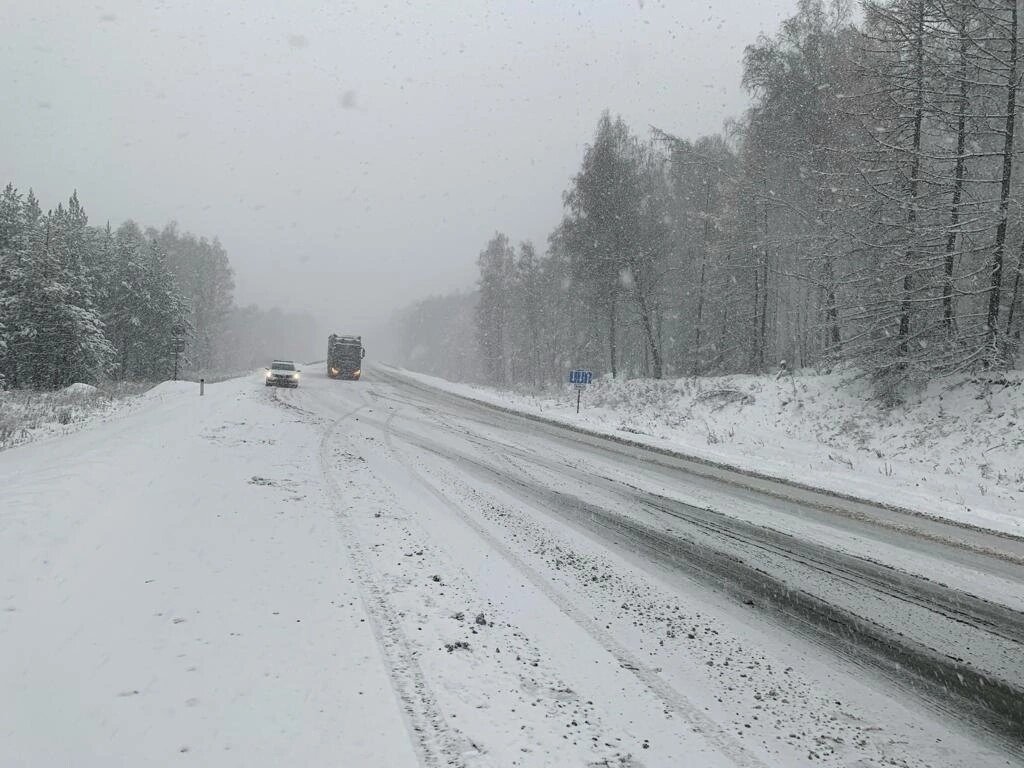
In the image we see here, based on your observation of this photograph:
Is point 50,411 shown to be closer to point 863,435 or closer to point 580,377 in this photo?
point 580,377

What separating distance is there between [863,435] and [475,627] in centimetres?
1257

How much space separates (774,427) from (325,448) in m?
11.9

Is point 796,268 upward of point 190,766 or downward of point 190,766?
upward

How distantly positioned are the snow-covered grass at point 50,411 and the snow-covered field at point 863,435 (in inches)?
536

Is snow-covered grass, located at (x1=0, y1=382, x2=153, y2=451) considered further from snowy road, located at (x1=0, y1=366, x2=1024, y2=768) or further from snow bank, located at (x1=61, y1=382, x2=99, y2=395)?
snowy road, located at (x1=0, y1=366, x2=1024, y2=768)

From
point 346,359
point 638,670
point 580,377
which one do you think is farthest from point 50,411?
point 638,670

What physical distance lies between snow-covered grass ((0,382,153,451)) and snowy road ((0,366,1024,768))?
20.5 feet

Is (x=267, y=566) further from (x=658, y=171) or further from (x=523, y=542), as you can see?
(x=658, y=171)

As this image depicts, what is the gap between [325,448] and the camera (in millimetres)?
10961

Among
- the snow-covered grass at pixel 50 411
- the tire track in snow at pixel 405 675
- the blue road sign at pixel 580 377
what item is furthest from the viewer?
the blue road sign at pixel 580 377

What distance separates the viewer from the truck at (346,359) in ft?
111

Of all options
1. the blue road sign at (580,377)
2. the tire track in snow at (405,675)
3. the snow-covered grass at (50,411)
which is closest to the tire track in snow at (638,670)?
the tire track in snow at (405,675)

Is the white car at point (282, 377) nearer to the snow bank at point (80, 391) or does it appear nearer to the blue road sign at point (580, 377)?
the snow bank at point (80, 391)

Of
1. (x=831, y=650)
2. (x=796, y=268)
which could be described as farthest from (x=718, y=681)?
(x=796, y=268)
